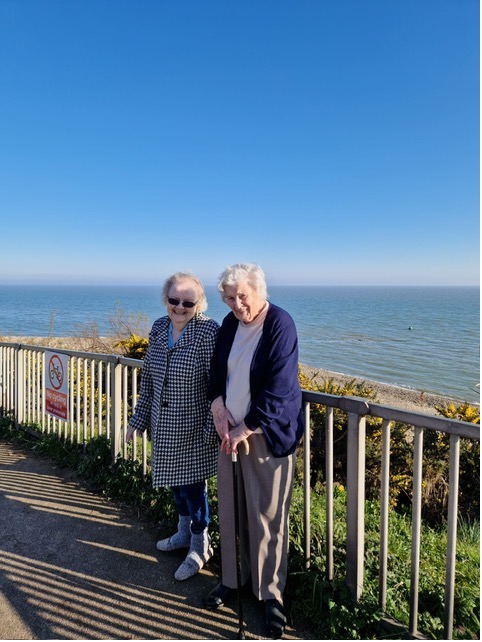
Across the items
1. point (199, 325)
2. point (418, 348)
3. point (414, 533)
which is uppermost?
point (199, 325)

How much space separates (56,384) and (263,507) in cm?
350

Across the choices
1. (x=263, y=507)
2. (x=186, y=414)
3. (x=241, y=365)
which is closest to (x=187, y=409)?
(x=186, y=414)

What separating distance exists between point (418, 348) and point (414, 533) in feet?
108

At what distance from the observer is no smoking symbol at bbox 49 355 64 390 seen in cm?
504

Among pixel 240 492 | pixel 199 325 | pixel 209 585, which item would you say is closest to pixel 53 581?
pixel 209 585

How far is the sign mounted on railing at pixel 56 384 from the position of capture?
4.96 metres

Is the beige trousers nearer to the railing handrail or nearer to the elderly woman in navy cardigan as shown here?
the elderly woman in navy cardigan

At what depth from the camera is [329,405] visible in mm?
2666

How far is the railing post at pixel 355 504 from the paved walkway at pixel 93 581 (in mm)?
430

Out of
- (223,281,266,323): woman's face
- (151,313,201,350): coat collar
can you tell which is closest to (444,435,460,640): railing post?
(223,281,266,323): woman's face

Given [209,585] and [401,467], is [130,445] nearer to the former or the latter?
[209,585]

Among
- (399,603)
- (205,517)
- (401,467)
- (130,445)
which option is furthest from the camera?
(401,467)

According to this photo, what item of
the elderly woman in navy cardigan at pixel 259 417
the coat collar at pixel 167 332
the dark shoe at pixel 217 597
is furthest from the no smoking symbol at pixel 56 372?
the dark shoe at pixel 217 597

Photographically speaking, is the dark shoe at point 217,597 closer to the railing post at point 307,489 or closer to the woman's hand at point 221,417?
the railing post at point 307,489
